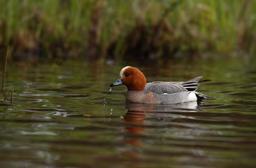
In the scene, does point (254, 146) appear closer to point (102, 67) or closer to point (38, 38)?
point (102, 67)

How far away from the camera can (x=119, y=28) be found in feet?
47.2

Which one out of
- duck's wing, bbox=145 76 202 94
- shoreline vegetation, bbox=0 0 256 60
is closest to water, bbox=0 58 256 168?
duck's wing, bbox=145 76 202 94

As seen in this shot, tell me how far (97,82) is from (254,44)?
5.88 m

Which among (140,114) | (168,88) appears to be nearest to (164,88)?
(168,88)

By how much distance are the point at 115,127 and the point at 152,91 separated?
2.17m

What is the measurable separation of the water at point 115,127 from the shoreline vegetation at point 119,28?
2091 mm

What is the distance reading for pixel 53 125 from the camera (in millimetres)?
7324

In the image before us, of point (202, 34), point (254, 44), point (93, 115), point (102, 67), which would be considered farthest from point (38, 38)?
point (93, 115)

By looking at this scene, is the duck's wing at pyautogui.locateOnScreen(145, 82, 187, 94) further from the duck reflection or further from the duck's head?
the duck reflection

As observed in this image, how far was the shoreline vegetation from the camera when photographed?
45.1 feet

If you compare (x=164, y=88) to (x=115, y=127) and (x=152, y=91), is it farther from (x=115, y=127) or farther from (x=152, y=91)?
(x=115, y=127)

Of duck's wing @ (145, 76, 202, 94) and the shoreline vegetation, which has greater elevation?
the shoreline vegetation

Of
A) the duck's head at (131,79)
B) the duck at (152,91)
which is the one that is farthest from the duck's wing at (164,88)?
the duck's head at (131,79)

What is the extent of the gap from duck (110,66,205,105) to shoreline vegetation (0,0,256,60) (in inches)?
167
